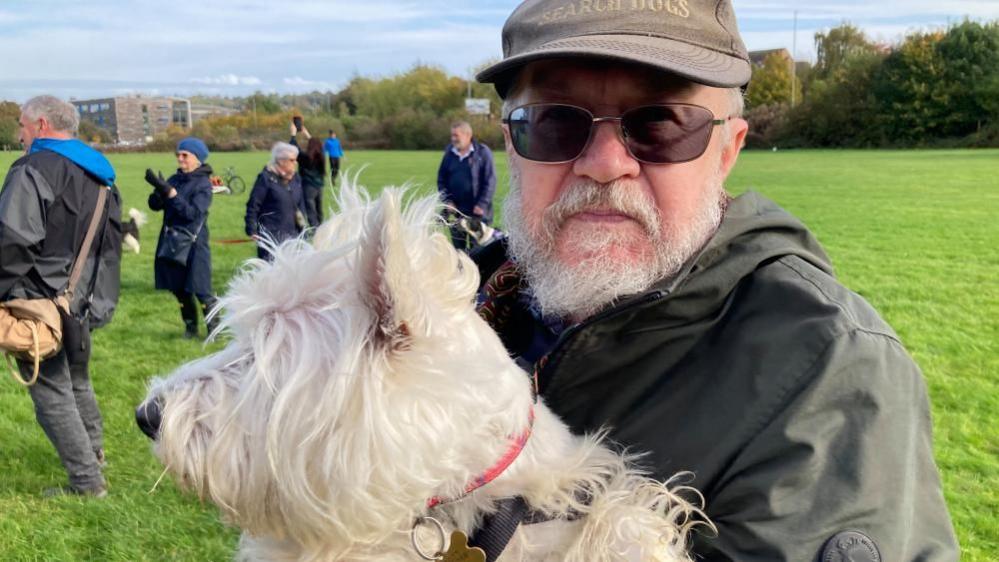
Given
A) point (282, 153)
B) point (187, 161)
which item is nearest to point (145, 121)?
point (282, 153)

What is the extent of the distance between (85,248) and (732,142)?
5.38 metres

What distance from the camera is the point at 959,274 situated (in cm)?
1205

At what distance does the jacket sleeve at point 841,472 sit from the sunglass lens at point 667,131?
763 mm

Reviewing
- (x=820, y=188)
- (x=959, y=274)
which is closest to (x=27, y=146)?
(x=959, y=274)

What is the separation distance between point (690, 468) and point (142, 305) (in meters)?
11.3

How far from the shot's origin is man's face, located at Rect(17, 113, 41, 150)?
20.5ft

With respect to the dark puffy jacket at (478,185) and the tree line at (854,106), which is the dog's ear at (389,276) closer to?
the dark puffy jacket at (478,185)

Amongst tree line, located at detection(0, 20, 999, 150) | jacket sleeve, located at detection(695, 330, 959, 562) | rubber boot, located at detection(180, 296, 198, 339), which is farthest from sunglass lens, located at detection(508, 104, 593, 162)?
tree line, located at detection(0, 20, 999, 150)

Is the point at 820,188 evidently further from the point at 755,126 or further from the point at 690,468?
the point at 755,126

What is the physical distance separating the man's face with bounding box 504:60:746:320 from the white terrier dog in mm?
505

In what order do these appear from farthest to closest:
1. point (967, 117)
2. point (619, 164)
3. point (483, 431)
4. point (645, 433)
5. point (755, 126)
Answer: point (755, 126)
point (967, 117)
point (619, 164)
point (645, 433)
point (483, 431)

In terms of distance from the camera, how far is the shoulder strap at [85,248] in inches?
237

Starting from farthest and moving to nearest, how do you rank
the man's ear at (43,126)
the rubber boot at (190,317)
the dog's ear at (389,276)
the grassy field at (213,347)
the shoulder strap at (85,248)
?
the rubber boot at (190,317) → the man's ear at (43,126) → the shoulder strap at (85,248) → the grassy field at (213,347) → the dog's ear at (389,276)

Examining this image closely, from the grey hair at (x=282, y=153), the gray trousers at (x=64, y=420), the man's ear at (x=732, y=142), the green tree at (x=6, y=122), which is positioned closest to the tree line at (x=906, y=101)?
the green tree at (x=6, y=122)
